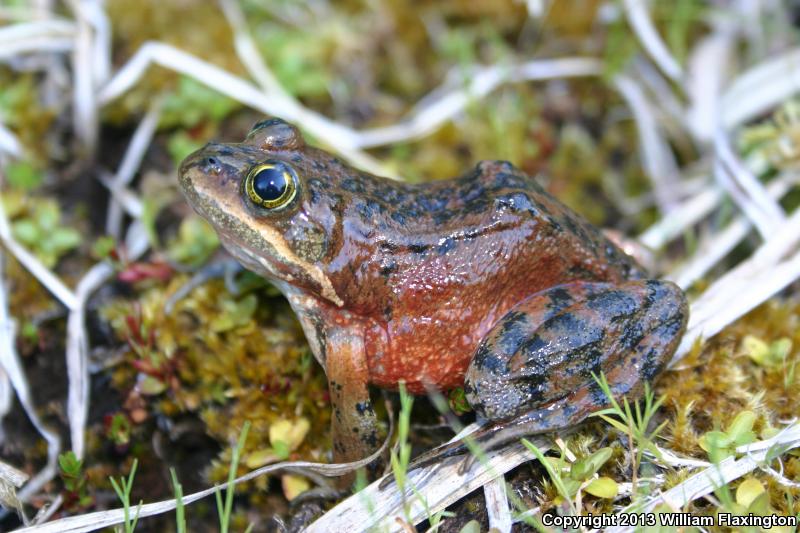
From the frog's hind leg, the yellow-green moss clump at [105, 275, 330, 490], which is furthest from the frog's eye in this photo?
the frog's hind leg

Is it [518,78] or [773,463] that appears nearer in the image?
[773,463]

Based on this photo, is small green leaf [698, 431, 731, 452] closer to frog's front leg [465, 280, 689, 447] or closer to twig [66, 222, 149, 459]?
frog's front leg [465, 280, 689, 447]

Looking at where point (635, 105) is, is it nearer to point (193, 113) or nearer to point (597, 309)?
point (597, 309)

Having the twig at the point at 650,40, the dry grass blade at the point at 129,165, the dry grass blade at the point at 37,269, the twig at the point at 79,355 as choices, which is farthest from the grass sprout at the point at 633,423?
the dry grass blade at the point at 129,165

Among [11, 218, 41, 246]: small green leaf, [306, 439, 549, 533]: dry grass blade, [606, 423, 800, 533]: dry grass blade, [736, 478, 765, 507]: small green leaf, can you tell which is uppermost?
[11, 218, 41, 246]: small green leaf

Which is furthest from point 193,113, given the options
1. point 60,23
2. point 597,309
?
point 597,309

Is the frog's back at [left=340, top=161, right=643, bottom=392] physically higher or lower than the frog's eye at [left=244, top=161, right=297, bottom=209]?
lower

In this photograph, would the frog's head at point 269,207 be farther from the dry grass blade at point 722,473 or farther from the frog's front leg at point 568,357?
the dry grass blade at point 722,473

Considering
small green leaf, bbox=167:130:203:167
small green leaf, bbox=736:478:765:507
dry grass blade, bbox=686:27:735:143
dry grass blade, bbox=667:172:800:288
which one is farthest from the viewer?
dry grass blade, bbox=686:27:735:143
